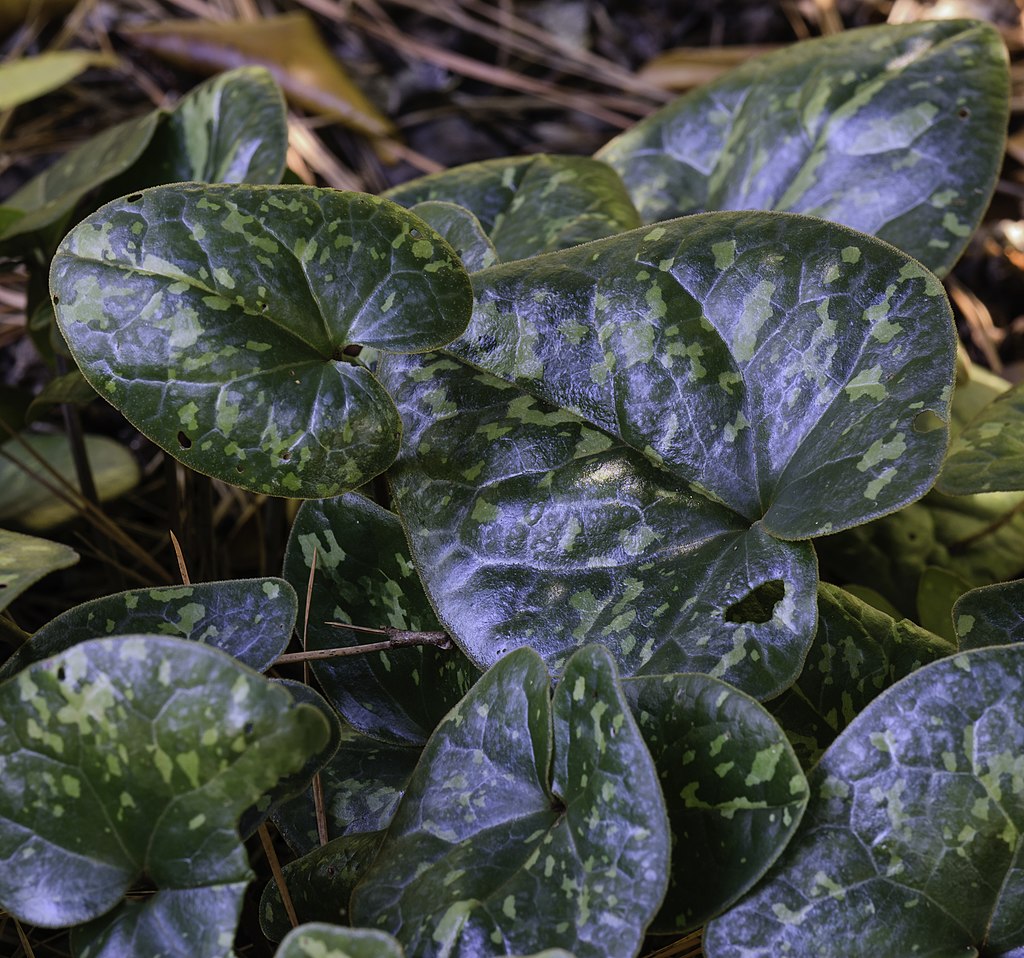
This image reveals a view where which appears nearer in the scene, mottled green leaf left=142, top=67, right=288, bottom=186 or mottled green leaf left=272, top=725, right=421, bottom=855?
mottled green leaf left=272, top=725, right=421, bottom=855

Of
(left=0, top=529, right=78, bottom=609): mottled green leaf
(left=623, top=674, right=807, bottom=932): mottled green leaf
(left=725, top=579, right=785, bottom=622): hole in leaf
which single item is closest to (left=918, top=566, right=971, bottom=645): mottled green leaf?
(left=725, top=579, right=785, bottom=622): hole in leaf

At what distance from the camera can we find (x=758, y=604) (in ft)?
2.34

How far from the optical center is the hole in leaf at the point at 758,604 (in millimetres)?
703

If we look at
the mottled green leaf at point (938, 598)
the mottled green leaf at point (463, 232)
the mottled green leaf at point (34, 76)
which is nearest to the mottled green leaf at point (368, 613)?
the mottled green leaf at point (463, 232)

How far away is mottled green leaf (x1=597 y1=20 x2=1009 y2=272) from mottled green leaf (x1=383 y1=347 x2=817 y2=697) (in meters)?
0.44

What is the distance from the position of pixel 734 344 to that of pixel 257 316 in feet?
1.18

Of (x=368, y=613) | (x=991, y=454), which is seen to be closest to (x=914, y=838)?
(x=991, y=454)

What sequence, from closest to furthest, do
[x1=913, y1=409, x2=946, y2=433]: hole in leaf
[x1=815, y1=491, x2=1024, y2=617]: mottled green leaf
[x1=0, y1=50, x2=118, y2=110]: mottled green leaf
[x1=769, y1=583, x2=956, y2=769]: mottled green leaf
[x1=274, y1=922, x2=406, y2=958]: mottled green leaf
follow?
[x1=274, y1=922, x2=406, y2=958]: mottled green leaf
[x1=913, y1=409, x2=946, y2=433]: hole in leaf
[x1=769, y1=583, x2=956, y2=769]: mottled green leaf
[x1=815, y1=491, x2=1024, y2=617]: mottled green leaf
[x1=0, y1=50, x2=118, y2=110]: mottled green leaf

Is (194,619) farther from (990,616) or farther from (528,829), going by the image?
(990,616)

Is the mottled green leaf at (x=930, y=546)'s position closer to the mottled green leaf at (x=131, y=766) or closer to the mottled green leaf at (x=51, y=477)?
the mottled green leaf at (x=131, y=766)

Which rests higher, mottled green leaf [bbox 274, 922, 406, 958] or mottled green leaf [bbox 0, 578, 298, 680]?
mottled green leaf [bbox 0, 578, 298, 680]

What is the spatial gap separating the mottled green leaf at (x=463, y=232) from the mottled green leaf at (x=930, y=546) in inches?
19.1

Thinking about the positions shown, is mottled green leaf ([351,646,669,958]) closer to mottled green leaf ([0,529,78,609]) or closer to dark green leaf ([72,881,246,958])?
dark green leaf ([72,881,246,958])

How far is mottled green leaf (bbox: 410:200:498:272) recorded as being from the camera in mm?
848
